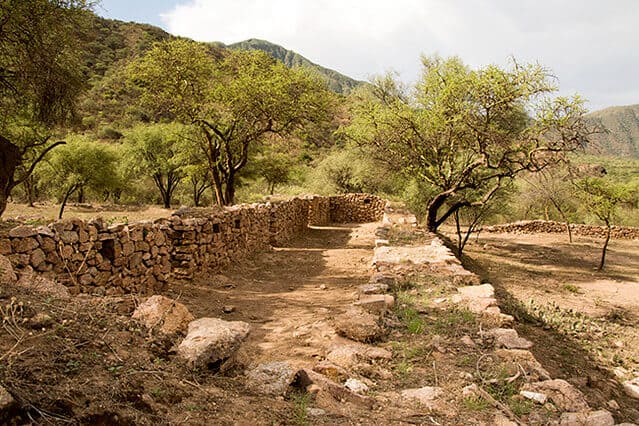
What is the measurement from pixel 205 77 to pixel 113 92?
1497 inches

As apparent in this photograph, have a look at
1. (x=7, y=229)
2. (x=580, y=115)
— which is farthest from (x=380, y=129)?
(x=7, y=229)

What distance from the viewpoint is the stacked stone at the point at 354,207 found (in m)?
24.3

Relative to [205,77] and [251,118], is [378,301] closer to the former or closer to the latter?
[251,118]

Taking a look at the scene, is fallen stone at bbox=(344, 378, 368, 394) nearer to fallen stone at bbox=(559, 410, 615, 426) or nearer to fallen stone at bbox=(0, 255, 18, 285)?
fallen stone at bbox=(559, 410, 615, 426)

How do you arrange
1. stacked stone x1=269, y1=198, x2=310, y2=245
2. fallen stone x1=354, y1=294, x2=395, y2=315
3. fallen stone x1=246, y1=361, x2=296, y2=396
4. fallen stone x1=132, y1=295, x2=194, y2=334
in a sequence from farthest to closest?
stacked stone x1=269, y1=198, x2=310, y2=245, fallen stone x1=354, y1=294, x2=395, y2=315, fallen stone x1=132, y1=295, x2=194, y2=334, fallen stone x1=246, y1=361, x2=296, y2=396

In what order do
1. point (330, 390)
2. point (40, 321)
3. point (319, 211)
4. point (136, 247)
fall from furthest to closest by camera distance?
point (319, 211) < point (136, 247) < point (330, 390) < point (40, 321)

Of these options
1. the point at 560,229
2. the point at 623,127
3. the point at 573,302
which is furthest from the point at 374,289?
the point at 623,127

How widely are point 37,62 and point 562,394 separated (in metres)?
10.5

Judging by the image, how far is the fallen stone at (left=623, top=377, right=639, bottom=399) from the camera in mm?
5625

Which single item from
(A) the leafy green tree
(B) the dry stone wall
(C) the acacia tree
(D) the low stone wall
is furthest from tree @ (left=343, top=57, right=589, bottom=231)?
(A) the leafy green tree

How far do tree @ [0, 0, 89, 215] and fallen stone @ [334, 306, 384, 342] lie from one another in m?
7.03

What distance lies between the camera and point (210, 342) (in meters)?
3.21

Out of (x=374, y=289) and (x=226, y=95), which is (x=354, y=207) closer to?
(x=226, y=95)

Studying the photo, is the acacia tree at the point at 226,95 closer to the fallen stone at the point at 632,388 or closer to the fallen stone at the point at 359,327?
the fallen stone at the point at 359,327
